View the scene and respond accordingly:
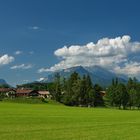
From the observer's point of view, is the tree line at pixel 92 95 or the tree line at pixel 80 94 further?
the tree line at pixel 92 95

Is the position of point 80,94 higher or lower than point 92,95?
higher

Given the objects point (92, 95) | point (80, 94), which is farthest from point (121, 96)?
point (80, 94)

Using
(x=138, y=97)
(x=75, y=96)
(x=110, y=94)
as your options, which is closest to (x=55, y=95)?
(x=75, y=96)

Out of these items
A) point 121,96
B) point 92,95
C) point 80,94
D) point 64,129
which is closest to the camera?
point 64,129

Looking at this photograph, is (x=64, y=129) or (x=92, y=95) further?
(x=92, y=95)

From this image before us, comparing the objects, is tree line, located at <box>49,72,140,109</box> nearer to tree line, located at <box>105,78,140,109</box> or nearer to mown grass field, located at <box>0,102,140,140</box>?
tree line, located at <box>105,78,140,109</box>

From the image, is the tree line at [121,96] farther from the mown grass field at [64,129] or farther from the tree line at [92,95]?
the mown grass field at [64,129]

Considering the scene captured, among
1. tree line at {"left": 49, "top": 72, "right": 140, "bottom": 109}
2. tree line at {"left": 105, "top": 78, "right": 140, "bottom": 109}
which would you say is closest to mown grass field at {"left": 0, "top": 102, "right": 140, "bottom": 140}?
tree line at {"left": 49, "top": 72, "right": 140, "bottom": 109}

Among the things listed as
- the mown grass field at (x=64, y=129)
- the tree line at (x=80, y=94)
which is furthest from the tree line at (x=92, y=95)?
the mown grass field at (x=64, y=129)

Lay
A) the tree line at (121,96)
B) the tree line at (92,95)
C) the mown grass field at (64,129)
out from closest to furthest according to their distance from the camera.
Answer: the mown grass field at (64,129), the tree line at (92,95), the tree line at (121,96)

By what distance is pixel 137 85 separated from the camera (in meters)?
169

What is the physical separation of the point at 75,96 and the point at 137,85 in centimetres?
3270

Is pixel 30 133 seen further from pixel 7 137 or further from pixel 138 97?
pixel 138 97

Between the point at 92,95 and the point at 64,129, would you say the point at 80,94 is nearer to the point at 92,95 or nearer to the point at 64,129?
the point at 92,95
